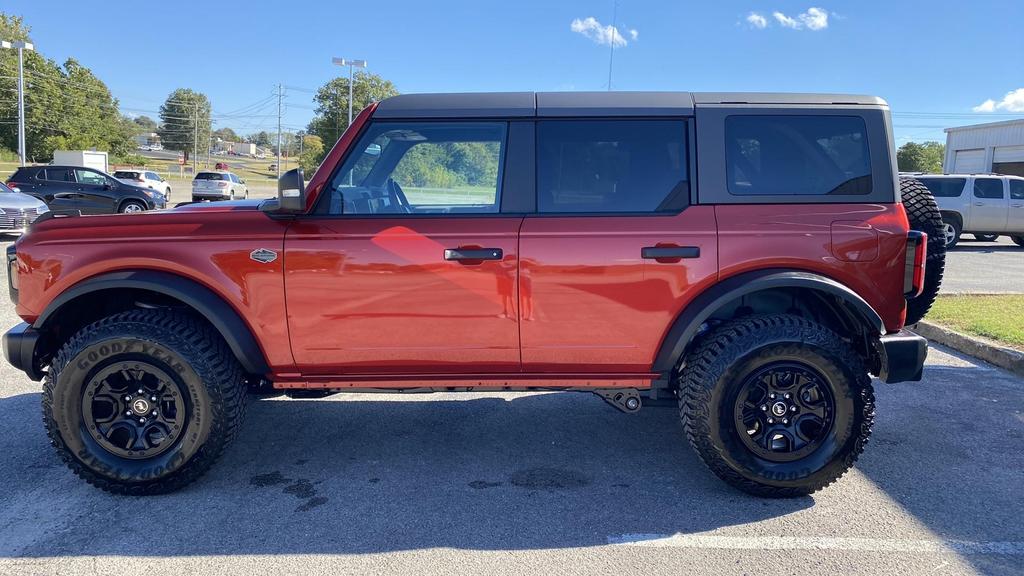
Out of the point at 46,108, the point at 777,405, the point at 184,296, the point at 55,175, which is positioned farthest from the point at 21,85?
the point at 777,405

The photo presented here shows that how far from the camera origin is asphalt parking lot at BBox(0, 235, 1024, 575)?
3.02 meters

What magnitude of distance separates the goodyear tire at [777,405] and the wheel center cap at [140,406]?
274cm

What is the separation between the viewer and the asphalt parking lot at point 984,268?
1012 cm

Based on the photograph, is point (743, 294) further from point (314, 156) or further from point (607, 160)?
point (314, 156)

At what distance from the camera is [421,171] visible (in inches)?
151

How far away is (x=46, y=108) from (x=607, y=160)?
6594cm

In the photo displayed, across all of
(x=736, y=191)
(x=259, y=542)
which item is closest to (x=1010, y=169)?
(x=736, y=191)

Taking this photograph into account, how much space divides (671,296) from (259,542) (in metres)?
2.22

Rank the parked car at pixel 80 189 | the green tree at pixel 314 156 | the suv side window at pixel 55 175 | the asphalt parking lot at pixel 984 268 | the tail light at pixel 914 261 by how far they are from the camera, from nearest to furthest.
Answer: the tail light at pixel 914 261 < the asphalt parking lot at pixel 984 268 < the parked car at pixel 80 189 < the suv side window at pixel 55 175 < the green tree at pixel 314 156

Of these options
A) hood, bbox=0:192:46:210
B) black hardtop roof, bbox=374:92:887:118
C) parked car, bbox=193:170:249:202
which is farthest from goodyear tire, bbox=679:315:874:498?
parked car, bbox=193:170:249:202

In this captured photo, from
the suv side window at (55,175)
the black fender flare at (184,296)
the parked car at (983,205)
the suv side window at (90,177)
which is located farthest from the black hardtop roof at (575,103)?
the suv side window at (55,175)

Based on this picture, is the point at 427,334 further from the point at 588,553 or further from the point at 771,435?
the point at 771,435

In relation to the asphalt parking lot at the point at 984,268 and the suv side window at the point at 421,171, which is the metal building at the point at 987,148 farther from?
the suv side window at the point at 421,171

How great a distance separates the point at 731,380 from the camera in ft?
11.6
